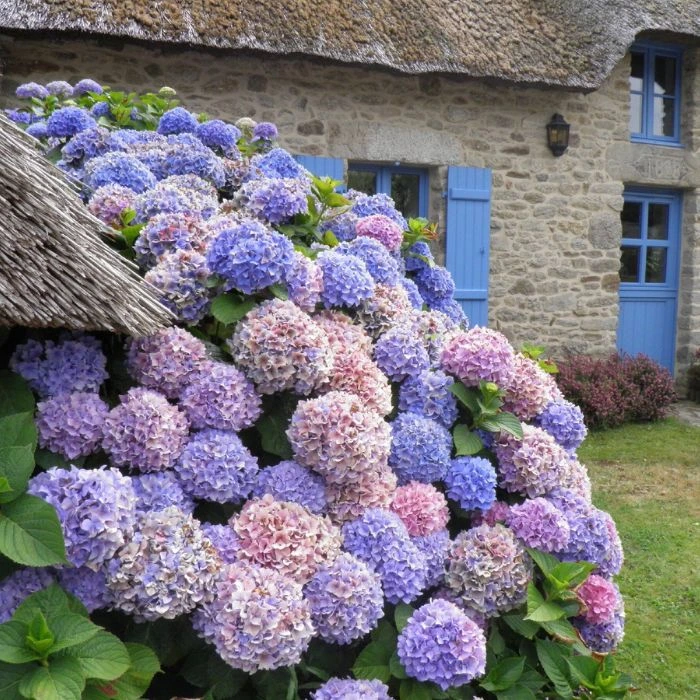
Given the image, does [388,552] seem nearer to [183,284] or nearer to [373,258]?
[183,284]

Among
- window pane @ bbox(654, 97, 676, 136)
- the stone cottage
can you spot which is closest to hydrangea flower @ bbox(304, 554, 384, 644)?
the stone cottage

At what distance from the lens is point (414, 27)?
7457mm

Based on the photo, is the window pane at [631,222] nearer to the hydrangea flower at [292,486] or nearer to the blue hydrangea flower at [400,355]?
the blue hydrangea flower at [400,355]

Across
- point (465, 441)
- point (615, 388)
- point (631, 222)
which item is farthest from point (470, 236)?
point (465, 441)

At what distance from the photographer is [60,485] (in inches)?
63.6

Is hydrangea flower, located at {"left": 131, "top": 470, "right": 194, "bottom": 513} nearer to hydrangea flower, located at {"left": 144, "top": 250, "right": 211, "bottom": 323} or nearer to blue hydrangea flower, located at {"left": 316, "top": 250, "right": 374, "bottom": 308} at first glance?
hydrangea flower, located at {"left": 144, "top": 250, "right": 211, "bottom": 323}

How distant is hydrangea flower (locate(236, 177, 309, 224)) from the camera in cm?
240

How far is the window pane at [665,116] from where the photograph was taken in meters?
9.61

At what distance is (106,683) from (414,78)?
6929mm

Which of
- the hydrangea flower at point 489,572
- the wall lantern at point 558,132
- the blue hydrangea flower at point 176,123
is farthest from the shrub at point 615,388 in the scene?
the hydrangea flower at point 489,572

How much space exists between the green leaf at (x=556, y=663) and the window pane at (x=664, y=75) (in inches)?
352

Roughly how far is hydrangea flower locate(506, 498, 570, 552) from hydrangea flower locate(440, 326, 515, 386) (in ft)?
1.10

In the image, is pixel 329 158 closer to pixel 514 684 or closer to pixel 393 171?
pixel 393 171

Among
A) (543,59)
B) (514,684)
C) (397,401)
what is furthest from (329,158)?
(514,684)
